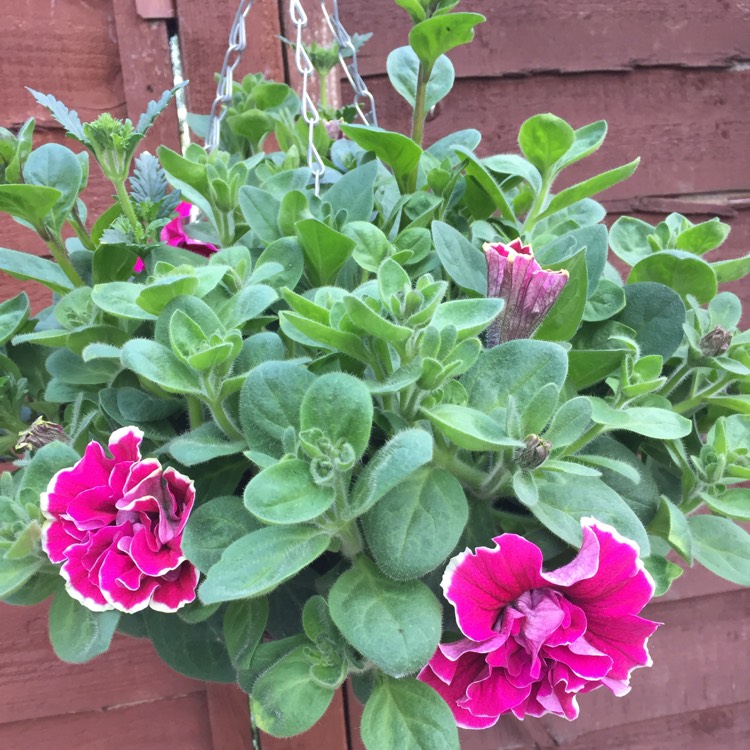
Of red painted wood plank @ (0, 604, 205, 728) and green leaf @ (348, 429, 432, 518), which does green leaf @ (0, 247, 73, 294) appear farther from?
red painted wood plank @ (0, 604, 205, 728)

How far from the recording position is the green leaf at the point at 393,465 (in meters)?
0.35

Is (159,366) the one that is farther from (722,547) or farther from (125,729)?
(125,729)

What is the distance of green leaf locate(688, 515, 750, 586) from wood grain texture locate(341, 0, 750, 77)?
85 cm

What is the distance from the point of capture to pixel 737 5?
1191 millimetres

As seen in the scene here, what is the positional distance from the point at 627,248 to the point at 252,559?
1.48ft

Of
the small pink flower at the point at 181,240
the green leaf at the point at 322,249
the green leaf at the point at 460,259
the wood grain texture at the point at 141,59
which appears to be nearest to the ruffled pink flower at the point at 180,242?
the small pink flower at the point at 181,240

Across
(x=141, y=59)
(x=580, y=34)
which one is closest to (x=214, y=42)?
(x=141, y=59)

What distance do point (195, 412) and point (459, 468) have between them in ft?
0.66

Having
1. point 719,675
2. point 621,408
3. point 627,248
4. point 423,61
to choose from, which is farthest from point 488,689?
point 719,675

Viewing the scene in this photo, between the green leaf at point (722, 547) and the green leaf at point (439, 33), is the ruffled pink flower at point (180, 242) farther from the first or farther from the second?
the green leaf at point (722, 547)

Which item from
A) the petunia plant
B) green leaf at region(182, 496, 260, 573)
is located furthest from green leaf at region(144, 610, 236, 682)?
green leaf at region(182, 496, 260, 573)

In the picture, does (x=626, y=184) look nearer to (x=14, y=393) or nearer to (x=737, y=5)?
(x=737, y=5)

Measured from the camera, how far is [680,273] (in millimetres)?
561

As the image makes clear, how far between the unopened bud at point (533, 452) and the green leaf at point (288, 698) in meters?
0.19
